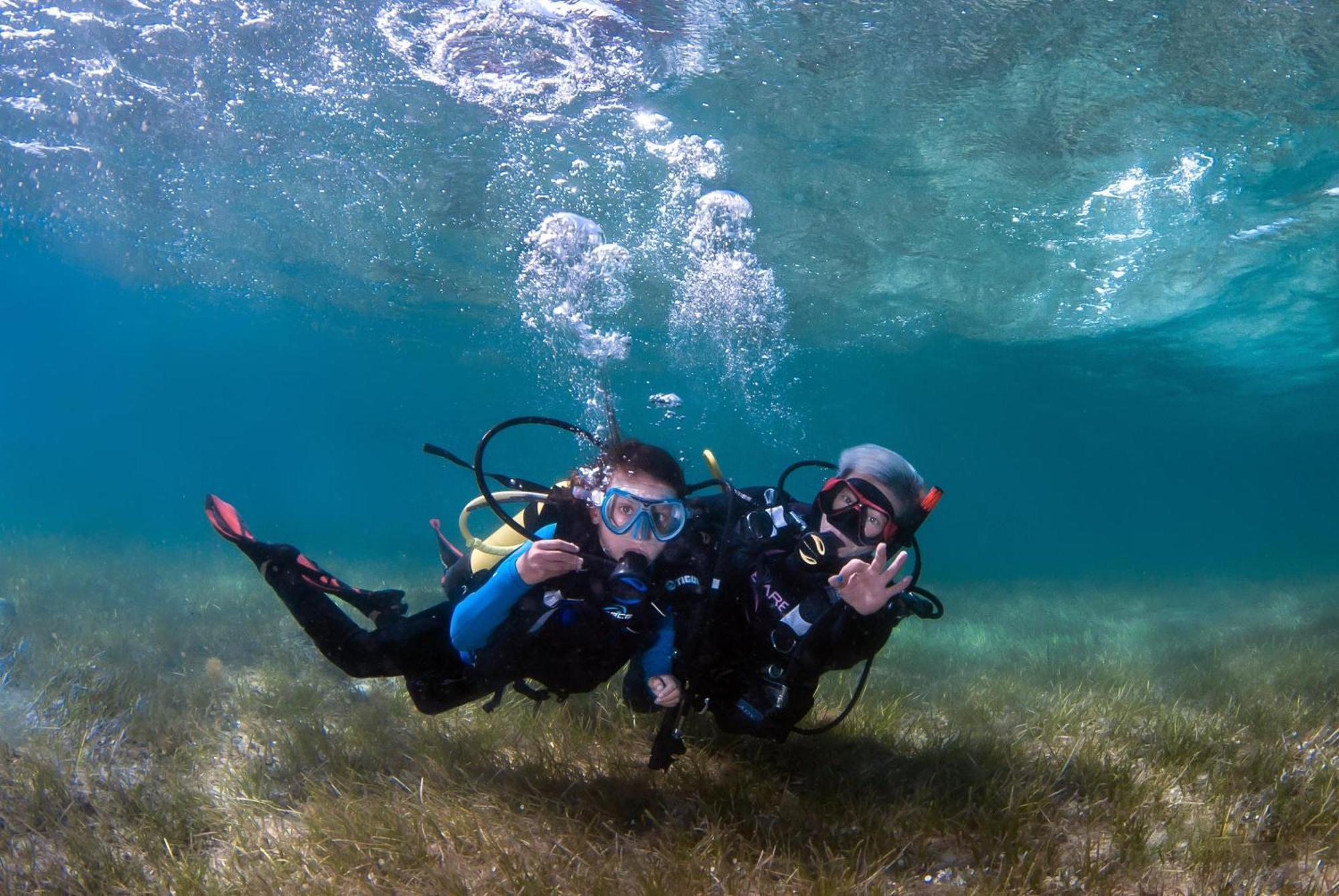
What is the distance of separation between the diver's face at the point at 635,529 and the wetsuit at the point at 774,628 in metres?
0.58

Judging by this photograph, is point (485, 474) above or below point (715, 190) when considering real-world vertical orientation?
below

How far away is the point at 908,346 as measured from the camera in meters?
27.6

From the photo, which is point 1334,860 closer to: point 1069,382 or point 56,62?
point 56,62

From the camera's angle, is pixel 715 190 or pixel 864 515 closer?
pixel 864 515

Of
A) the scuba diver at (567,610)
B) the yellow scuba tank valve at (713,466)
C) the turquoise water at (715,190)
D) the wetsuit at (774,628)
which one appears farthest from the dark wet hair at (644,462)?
the turquoise water at (715,190)

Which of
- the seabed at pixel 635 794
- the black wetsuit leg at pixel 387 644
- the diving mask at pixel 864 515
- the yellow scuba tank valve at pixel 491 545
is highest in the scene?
the diving mask at pixel 864 515

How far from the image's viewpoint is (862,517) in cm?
398

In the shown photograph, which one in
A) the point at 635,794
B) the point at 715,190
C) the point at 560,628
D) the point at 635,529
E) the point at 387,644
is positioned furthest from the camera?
the point at 715,190

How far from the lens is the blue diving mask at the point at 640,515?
3791 mm

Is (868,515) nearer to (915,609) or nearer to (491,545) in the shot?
(915,609)

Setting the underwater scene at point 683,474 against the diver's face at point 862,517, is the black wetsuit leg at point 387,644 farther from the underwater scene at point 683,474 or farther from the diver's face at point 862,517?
the diver's face at point 862,517

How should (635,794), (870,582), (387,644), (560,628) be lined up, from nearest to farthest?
(870,582), (560,628), (635,794), (387,644)

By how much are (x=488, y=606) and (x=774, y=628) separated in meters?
1.60

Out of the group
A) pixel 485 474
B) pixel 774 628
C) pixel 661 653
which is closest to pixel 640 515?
pixel 661 653
